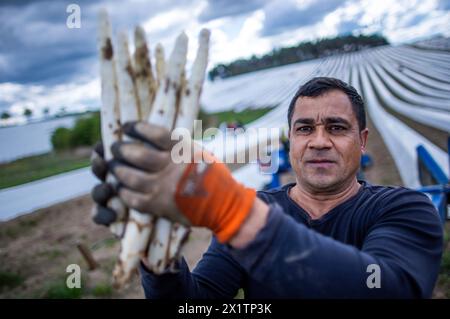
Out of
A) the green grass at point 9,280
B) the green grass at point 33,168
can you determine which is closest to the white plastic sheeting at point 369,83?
the green grass at point 9,280

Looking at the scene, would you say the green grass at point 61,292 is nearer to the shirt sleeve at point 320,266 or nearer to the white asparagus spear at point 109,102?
the white asparagus spear at point 109,102

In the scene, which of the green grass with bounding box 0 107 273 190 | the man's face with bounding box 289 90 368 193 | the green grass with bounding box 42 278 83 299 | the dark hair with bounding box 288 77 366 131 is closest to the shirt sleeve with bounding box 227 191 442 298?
the man's face with bounding box 289 90 368 193

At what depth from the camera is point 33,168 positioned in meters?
15.9

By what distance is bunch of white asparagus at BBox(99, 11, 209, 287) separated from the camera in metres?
1.06

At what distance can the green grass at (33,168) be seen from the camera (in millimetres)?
13189

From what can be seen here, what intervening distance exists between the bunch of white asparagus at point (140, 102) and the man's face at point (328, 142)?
0.94m

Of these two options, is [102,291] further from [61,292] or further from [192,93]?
[192,93]

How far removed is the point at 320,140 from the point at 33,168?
56.6 feet

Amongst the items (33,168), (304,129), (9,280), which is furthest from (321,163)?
(33,168)

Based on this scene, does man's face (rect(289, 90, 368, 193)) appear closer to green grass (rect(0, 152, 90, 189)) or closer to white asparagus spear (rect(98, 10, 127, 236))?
white asparagus spear (rect(98, 10, 127, 236))

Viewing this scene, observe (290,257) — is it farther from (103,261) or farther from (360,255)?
(103,261)

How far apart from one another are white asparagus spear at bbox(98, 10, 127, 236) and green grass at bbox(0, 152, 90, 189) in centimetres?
1374

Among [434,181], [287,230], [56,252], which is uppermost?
[287,230]
